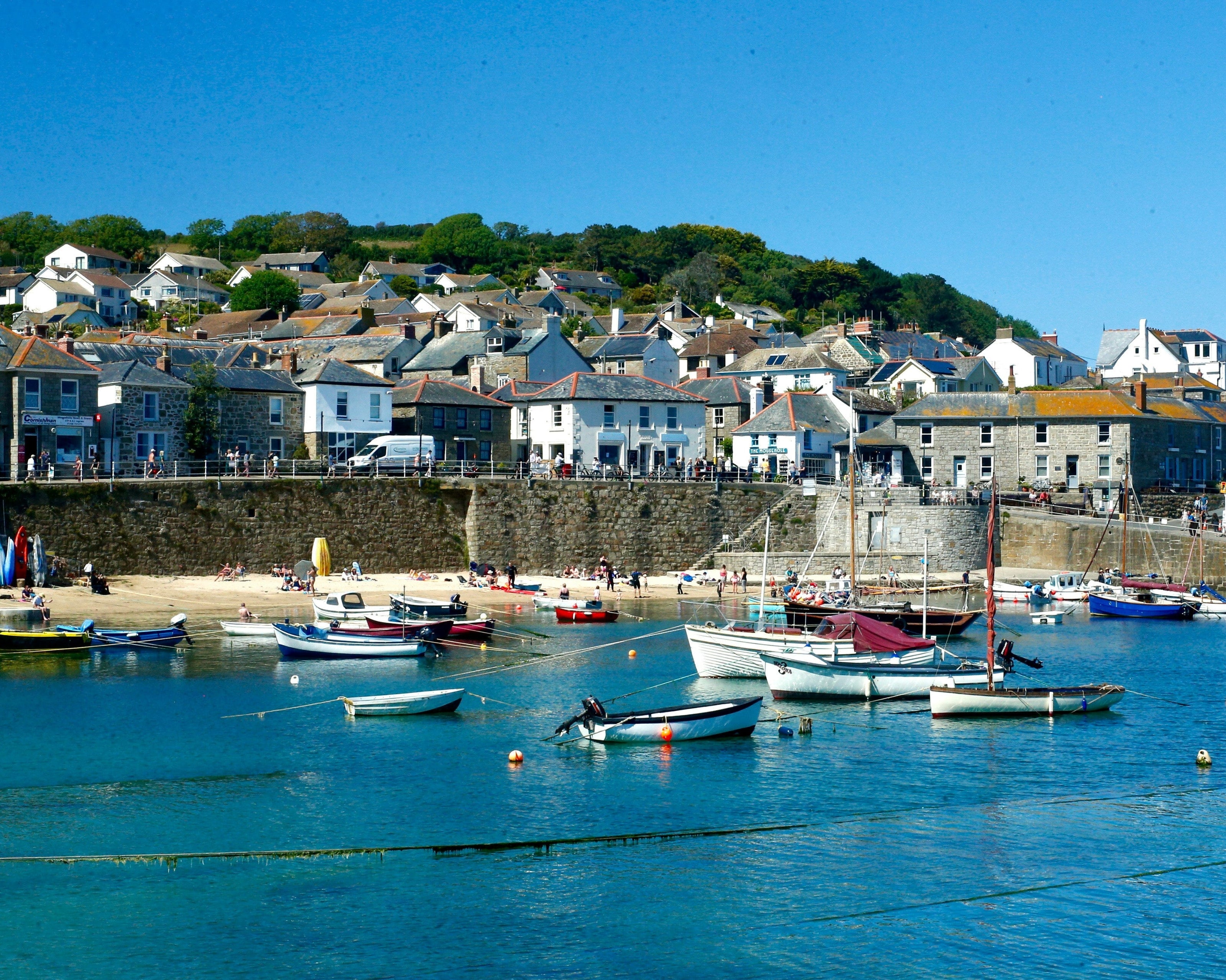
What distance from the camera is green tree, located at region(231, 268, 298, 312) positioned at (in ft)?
418

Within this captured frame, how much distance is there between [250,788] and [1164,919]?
56.4 ft

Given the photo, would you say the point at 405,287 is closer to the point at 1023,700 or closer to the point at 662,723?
the point at 1023,700

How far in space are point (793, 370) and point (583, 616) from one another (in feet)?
159

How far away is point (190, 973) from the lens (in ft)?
65.1

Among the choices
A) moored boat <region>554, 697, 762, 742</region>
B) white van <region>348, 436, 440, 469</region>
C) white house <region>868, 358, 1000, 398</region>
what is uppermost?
white house <region>868, 358, 1000, 398</region>

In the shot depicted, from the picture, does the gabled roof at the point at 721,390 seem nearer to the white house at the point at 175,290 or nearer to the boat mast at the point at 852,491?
the boat mast at the point at 852,491

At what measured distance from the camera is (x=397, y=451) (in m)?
64.1

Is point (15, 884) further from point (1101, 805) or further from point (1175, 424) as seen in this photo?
point (1175, 424)

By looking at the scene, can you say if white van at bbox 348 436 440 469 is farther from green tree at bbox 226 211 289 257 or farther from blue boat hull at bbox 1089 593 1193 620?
green tree at bbox 226 211 289 257

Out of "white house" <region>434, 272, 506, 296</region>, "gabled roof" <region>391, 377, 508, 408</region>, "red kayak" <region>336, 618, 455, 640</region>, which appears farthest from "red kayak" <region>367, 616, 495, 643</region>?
"white house" <region>434, 272, 506, 296</region>

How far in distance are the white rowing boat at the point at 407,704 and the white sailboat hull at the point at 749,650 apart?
322 inches

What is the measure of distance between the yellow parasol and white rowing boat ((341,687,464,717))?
2058 centimetres

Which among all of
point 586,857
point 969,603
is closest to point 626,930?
point 586,857

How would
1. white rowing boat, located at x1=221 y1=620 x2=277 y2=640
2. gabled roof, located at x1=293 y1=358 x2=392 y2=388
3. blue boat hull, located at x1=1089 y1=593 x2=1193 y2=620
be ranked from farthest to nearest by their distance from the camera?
gabled roof, located at x1=293 y1=358 x2=392 y2=388, blue boat hull, located at x1=1089 y1=593 x2=1193 y2=620, white rowing boat, located at x1=221 y1=620 x2=277 y2=640
